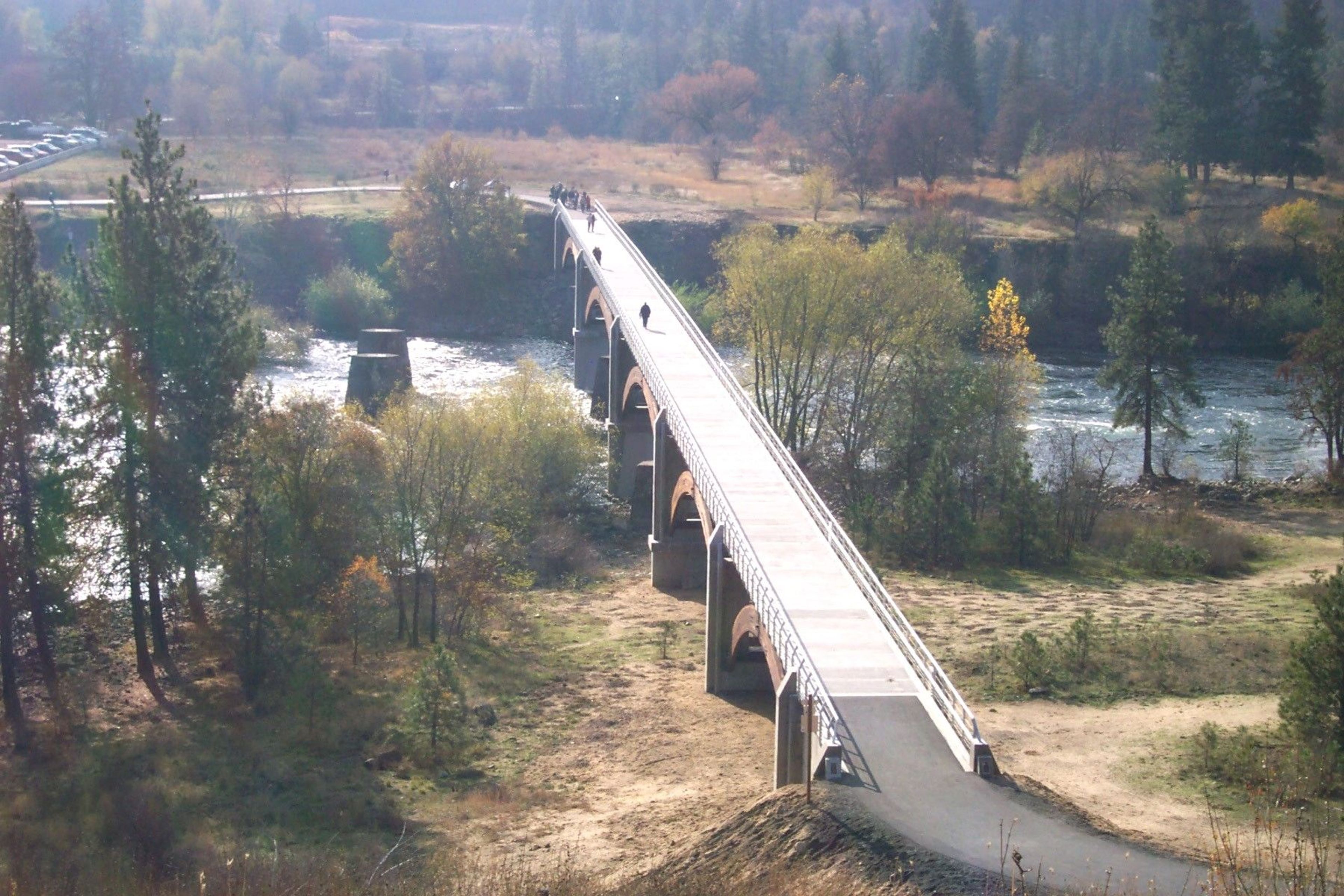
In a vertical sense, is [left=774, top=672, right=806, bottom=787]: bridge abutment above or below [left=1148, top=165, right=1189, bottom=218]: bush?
below

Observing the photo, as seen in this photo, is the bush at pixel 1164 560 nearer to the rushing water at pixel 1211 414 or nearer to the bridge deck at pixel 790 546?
the bridge deck at pixel 790 546

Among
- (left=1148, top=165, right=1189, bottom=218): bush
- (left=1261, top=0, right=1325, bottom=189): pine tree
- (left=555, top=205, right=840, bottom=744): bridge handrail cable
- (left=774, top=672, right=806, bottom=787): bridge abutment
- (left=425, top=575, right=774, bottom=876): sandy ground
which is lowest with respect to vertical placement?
(left=425, top=575, right=774, bottom=876): sandy ground

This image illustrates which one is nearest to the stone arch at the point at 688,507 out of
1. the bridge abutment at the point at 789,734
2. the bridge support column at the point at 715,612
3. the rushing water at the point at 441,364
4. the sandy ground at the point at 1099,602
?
the bridge support column at the point at 715,612

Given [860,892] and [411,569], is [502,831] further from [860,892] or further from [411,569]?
[411,569]

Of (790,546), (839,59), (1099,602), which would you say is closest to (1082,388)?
(1099,602)

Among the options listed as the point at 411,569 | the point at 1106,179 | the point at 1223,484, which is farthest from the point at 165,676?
the point at 1106,179

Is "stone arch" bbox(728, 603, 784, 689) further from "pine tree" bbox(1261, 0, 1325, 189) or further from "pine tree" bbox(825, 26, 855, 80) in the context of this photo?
"pine tree" bbox(825, 26, 855, 80)

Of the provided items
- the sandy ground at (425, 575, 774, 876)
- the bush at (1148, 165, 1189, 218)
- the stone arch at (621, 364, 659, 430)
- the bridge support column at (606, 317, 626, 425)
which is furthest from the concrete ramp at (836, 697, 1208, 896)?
the bush at (1148, 165, 1189, 218)

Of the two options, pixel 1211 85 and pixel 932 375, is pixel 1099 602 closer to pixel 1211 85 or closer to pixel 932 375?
pixel 932 375
